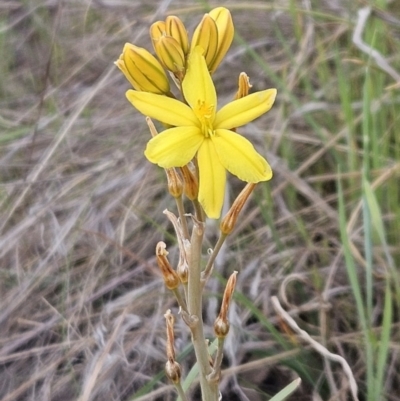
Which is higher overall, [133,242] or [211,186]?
[211,186]

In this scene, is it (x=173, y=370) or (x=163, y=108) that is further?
(x=173, y=370)

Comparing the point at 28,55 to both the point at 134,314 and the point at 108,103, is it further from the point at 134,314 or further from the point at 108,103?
the point at 134,314

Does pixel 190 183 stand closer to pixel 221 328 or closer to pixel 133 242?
pixel 221 328

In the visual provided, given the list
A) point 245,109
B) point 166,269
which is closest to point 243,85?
point 245,109

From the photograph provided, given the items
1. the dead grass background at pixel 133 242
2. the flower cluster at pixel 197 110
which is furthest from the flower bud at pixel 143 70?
the dead grass background at pixel 133 242

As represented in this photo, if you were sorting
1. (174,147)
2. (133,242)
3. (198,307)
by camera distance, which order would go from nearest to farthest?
(174,147) < (198,307) < (133,242)

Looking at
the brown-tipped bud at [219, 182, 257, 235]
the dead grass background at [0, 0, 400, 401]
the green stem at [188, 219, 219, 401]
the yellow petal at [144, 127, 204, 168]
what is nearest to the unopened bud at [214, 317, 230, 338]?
the green stem at [188, 219, 219, 401]

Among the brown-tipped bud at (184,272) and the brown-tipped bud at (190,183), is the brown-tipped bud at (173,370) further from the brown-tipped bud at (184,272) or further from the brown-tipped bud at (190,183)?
the brown-tipped bud at (190,183)

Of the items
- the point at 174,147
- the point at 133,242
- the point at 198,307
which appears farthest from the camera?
the point at 133,242
